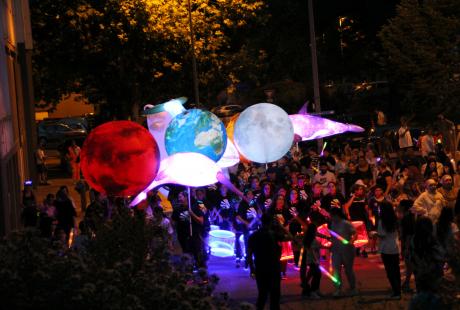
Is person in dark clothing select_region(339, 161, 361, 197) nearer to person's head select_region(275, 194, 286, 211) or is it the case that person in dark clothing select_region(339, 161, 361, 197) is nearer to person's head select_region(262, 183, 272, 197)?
person's head select_region(262, 183, 272, 197)

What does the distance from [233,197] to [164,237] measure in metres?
7.33

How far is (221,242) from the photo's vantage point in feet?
57.6

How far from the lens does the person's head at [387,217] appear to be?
13312mm

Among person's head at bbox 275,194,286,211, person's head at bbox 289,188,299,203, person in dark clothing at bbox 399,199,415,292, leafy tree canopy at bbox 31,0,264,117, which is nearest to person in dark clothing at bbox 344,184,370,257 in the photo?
person's head at bbox 289,188,299,203

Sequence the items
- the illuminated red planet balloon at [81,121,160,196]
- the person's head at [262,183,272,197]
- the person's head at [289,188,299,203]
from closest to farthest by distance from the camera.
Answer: the illuminated red planet balloon at [81,121,160,196] → the person's head at [289,188,299,203] → the person's head at [262,183,272,197]

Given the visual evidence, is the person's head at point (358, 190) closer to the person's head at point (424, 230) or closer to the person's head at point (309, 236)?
the person's head at point (309, 236)

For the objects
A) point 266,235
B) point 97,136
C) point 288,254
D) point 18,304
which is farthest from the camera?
point 288,254

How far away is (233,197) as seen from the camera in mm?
17828

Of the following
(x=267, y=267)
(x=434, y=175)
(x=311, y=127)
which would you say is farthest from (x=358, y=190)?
(x=267, y=267)

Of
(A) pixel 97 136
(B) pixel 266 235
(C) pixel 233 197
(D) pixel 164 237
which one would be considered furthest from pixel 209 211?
(D) pixel 164 237

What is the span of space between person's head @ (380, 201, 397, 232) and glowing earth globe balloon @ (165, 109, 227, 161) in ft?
14.4

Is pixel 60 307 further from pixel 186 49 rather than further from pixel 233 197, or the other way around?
pixel 186 49

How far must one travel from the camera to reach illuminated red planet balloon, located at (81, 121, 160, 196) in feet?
46.6

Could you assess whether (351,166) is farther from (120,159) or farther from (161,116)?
(120,159)
